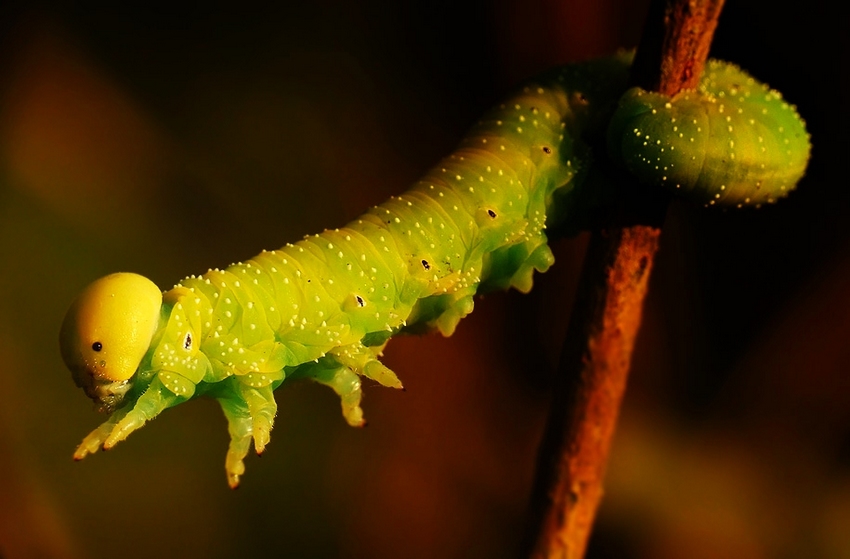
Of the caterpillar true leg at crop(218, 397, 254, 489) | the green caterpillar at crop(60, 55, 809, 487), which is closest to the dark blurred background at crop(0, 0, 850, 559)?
the green caterpillar at crop(60, 55, 809, 487)

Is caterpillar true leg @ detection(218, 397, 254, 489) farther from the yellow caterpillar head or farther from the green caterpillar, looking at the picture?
the yellow caterpillar head

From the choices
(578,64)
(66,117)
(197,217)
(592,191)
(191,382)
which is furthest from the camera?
(197,217)

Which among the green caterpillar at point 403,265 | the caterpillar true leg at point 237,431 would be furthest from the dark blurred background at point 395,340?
the caterpillar true leg at point 237,431

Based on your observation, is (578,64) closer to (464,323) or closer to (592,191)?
(592,191)

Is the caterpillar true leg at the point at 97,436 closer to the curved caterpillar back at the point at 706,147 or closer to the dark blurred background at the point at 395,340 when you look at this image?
the curved caterpillar back at the point at 706,147

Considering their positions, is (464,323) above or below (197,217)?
below

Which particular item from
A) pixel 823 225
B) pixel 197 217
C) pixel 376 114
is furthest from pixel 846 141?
pixel 197 217
